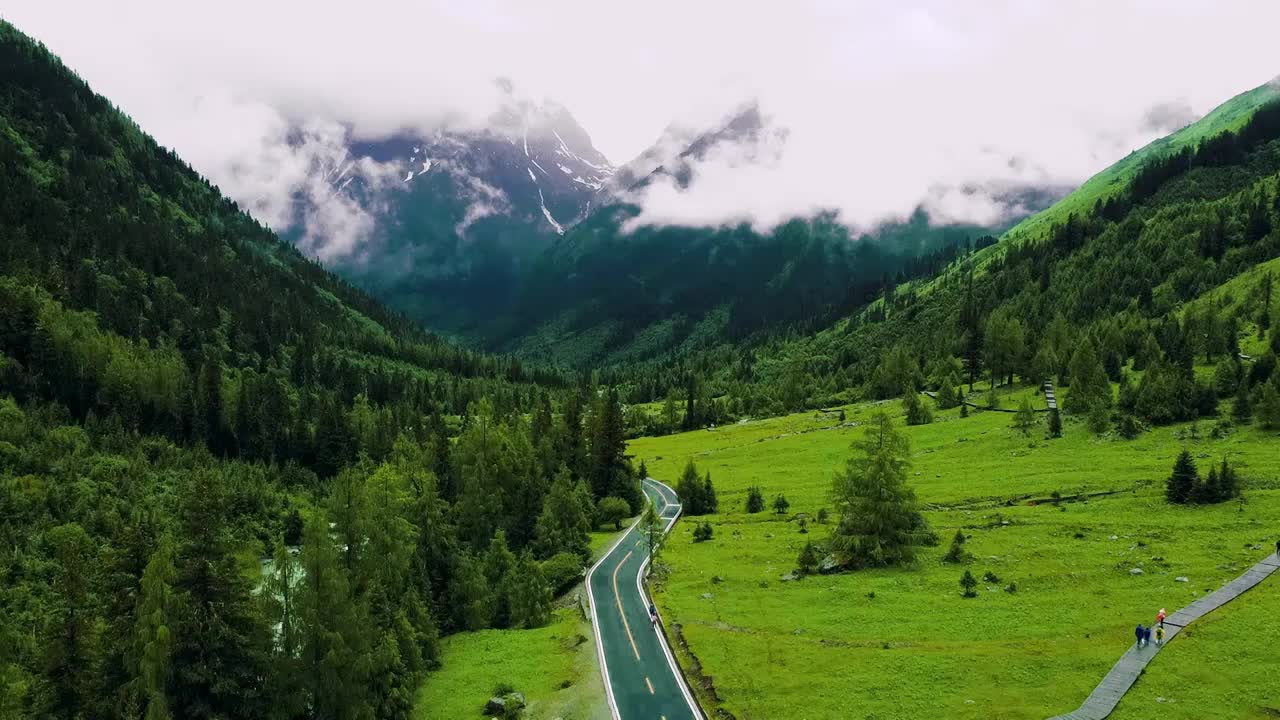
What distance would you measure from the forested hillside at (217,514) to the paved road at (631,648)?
20.6ft

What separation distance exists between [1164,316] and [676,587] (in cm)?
15697

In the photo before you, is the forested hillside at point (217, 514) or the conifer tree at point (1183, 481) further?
the conifer tree at point (1183, 481)

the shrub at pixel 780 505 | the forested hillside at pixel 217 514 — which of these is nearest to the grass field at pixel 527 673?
the forested hillside at pixel 217 514

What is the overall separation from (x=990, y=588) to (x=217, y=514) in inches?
2547

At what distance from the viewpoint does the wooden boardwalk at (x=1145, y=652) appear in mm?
45312

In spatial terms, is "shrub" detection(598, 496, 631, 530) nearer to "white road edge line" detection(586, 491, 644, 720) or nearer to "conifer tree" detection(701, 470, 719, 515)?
"white road edge line" detection(586, 491, 644, 720)

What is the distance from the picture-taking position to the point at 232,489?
125188mm

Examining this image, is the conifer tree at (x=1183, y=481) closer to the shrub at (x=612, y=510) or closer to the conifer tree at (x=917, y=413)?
the shrub at (x=612, y=510)

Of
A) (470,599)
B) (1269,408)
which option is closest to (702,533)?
(470,599)

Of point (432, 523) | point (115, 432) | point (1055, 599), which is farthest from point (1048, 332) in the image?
point (115, 432)

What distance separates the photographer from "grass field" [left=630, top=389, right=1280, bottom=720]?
52.1m

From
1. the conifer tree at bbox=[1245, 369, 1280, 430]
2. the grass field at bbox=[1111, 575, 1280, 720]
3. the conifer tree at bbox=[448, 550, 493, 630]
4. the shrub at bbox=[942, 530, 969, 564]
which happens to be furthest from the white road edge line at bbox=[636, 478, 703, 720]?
the conifer tree at bbox=[1245, 369, 1280, 430]

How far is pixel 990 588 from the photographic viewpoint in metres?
69.3

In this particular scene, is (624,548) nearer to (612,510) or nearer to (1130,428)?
(612,510)
